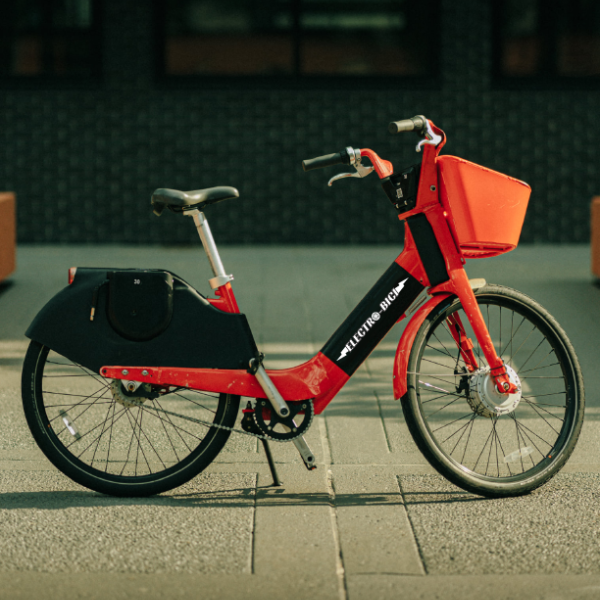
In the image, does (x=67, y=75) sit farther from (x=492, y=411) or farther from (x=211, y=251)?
(x=492, y=411)

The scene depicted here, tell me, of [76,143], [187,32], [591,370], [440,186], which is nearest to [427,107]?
[187,32]

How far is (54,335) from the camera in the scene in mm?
3859

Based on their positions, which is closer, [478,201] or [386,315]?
[478,201]

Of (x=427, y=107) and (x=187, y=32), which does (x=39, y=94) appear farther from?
(x=427, y=107)

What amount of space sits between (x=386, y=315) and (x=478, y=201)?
572mm

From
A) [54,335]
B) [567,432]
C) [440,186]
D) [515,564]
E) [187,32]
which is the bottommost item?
[515,564]

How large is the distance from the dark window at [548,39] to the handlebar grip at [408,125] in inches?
301

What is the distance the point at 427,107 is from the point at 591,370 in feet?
18.2

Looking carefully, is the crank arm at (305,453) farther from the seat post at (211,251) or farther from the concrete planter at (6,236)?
the concrete planter at (6,236)

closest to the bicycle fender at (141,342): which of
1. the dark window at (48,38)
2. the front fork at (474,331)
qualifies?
the front fork at (474,331)

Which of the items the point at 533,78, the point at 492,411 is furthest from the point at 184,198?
the point at 533,78

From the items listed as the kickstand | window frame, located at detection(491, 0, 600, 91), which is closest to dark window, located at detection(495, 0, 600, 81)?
window frame, located at detection(491, 0, 600, 91)

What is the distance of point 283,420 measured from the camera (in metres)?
3.87

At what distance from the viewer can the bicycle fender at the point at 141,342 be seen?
386 cm
